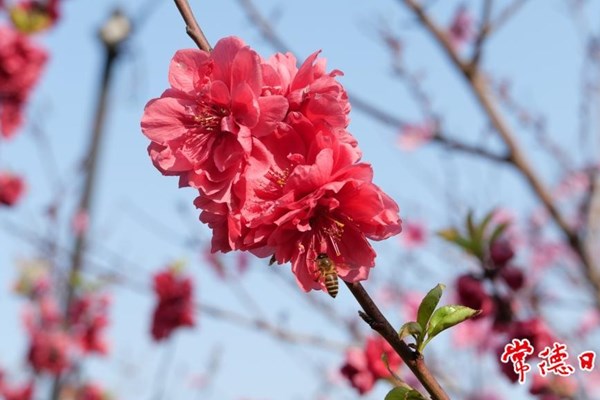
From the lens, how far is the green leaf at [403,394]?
1.02 m

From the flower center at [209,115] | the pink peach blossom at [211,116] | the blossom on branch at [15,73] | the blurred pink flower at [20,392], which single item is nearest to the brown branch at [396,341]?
the pink peach blossom at [211,116]

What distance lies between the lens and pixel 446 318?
3.51 feet

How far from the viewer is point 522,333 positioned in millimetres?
2002

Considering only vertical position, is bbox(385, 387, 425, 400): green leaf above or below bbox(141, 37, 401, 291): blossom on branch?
below

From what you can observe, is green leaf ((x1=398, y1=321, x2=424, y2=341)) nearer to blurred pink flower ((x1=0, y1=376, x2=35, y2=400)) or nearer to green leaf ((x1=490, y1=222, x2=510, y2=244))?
green leaf ((x1=490, y1=222, x2=510, y2=244))

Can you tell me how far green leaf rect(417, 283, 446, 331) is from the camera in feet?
3.54

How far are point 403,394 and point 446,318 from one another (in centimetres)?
14

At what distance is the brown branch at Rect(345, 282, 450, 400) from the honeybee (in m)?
0.06

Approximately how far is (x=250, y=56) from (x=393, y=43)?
4.74 metres

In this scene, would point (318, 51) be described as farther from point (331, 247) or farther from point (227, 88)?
point (331, 247)

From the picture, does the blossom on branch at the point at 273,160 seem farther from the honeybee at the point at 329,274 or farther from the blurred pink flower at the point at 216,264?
the blurred pink flower at the point at 216,264

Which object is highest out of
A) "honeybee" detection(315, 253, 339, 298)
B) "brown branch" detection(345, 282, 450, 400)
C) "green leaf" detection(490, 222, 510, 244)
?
"green leaf" detection(490, 222, 510, 244)

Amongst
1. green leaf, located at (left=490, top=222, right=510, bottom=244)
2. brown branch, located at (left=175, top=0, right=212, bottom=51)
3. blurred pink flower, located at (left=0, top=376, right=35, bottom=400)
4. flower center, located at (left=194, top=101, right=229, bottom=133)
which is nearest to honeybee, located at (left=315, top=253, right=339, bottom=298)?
flower center, located at (left=194, top=101, right=229, bottom=133)

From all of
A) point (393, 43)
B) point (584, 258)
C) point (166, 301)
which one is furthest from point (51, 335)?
point (584, 258)
